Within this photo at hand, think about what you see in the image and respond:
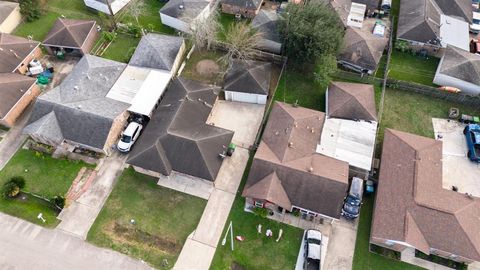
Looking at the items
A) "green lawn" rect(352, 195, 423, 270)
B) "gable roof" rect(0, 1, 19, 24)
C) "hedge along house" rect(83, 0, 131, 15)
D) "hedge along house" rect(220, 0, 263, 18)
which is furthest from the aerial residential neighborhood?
"hedge along house" rect(83, 0, 131, 15)

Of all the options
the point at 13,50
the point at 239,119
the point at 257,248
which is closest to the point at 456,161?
the point at 257,248

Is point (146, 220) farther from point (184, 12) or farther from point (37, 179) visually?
point (184, 12)

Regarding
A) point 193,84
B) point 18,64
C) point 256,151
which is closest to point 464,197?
point 256,151

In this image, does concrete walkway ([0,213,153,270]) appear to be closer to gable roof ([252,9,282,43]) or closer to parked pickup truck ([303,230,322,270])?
parked pickup truck ([303,230,322,270])

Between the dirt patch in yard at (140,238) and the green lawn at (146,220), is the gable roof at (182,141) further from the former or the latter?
the dirt patch in yard at (140,238)

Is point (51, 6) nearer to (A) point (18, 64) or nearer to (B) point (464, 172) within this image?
(A) point (18, 64)

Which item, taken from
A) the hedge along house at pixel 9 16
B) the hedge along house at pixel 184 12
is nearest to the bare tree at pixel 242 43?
the hedge along house at pixel 184 12
